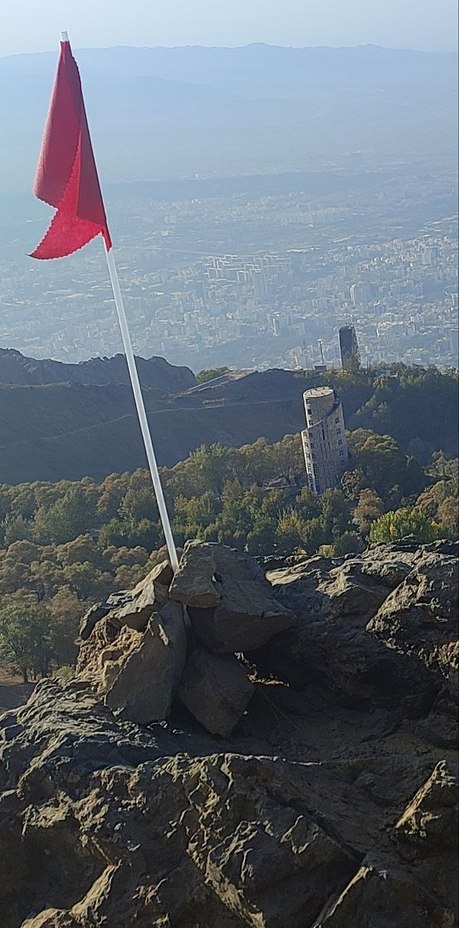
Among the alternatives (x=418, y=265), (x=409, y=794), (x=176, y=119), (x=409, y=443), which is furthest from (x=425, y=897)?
(x=418, y=265)

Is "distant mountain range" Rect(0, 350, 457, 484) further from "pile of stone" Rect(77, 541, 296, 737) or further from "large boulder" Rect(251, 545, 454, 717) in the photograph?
"large boulder" Rect(251, 545, 454, 717)

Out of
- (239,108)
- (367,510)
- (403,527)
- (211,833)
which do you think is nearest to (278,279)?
(239,108)

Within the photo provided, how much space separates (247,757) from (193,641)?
211 cm

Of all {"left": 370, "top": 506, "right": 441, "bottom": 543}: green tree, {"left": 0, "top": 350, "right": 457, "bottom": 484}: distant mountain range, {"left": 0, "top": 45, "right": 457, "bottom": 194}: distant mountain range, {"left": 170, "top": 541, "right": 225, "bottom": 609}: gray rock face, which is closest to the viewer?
{"left": 170, "top": 541, "right": 225, "bottom": 609}: gray rock face

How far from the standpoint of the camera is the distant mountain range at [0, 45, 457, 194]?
23281mm

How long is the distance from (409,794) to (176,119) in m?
35.8

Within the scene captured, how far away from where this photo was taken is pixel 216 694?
7.53m

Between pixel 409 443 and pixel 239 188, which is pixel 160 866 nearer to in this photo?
pixel 409 443

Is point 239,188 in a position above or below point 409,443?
above

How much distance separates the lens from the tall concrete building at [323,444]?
3061 centimetres

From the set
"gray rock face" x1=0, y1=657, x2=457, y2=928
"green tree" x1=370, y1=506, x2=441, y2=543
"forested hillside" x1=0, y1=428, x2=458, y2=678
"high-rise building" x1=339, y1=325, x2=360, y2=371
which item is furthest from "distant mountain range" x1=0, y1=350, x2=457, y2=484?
"gray rock face" x1=0, y1=657, x2=457, y2=928

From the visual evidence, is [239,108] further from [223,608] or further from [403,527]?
[223,608]

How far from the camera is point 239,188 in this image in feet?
154

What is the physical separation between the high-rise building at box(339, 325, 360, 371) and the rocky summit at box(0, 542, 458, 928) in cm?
3417
